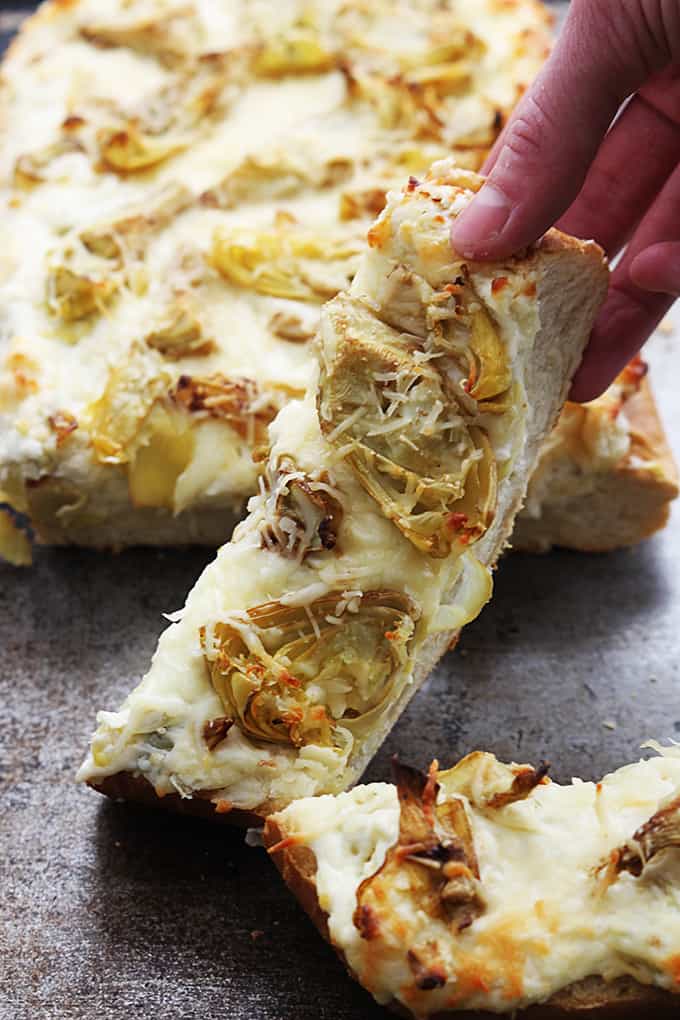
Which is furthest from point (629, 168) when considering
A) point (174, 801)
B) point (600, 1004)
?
point (600, 1004)

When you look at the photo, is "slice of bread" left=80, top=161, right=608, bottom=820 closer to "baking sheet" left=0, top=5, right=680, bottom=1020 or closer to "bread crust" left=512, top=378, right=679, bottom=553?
"baking sheet" left=0, top=5, right=680, bottom=1020

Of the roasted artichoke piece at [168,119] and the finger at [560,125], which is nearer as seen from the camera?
the finger at [560,125]

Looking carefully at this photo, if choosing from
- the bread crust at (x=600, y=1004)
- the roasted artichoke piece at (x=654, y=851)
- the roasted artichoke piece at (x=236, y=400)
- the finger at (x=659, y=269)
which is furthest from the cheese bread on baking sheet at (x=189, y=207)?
the bread crust at (x=600, y=1004)

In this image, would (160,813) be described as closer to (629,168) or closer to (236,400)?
(236,400)

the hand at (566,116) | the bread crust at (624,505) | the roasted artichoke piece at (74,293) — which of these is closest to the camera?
the hand at (566,116)

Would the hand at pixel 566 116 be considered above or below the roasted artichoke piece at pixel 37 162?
above

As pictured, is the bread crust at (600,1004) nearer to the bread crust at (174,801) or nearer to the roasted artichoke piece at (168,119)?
the bread crust at (174,801)

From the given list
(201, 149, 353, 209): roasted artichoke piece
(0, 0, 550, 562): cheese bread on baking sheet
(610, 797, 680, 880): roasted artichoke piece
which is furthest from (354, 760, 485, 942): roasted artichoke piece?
(201, 149, 353, 209): roasted artichoke piece

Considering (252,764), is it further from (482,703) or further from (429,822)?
(482,703)
